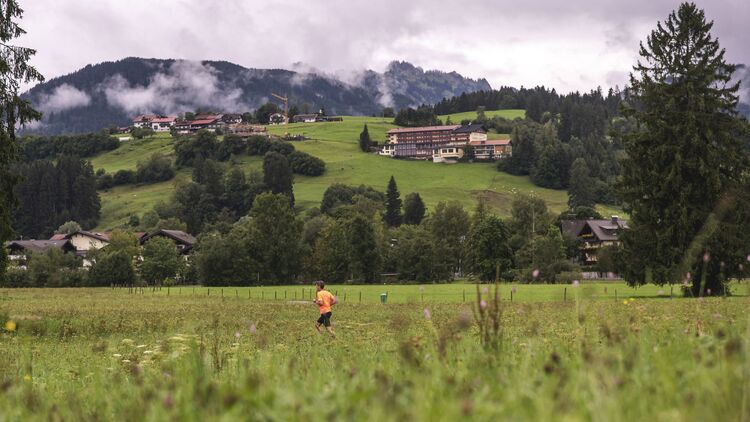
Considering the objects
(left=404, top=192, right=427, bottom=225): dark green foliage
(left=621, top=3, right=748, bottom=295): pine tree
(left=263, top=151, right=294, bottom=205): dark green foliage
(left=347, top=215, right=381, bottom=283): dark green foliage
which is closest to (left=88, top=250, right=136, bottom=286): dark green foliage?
(left=347, top=215, right=381, bottom=283): dark green foliage

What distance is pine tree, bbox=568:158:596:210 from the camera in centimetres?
17550

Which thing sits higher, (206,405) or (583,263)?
(206,405)

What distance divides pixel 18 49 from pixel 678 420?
27217 mm

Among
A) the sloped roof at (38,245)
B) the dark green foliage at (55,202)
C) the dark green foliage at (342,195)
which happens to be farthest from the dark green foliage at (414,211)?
the dark green foliage at (55,202)

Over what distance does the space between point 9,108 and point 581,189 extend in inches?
6373

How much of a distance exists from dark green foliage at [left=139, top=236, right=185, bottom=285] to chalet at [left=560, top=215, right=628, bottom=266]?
59.4 metres

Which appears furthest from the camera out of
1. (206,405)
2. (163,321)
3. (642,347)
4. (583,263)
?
(583,263)

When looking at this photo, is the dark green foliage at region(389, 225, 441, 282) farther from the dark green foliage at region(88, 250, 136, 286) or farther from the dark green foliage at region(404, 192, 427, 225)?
the dark green foliage at region(88, 250, 136, 286)

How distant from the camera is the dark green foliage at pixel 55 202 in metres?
181

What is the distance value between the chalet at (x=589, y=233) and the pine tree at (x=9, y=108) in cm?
10661

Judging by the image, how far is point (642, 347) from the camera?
22.0ft

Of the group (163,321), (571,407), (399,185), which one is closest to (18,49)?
(163,321)

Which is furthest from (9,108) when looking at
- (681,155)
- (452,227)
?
(452,227)

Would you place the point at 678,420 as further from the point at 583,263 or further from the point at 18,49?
Answer: the point at 583,263
